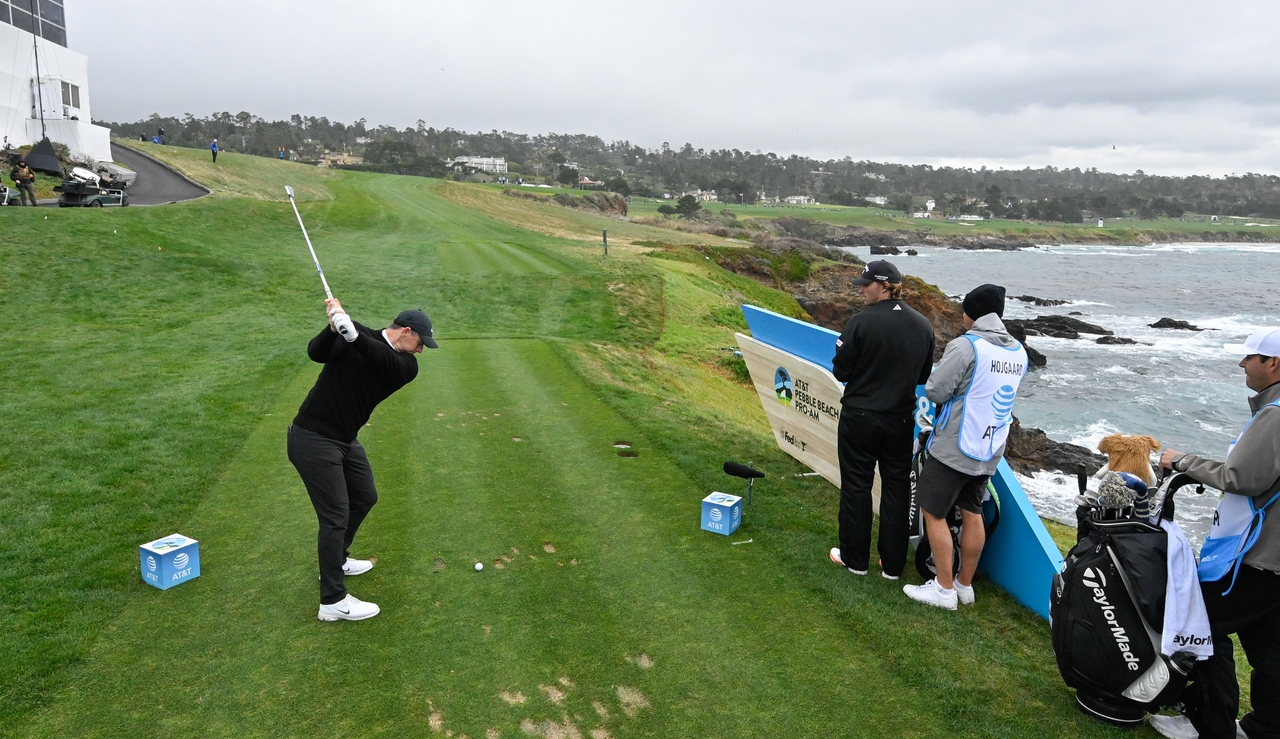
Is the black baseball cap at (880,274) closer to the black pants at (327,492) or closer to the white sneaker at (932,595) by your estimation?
the white sneaker at (932,595)

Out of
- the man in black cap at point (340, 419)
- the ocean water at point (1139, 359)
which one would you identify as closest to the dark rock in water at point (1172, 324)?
the ocean water at point (1139, 359)

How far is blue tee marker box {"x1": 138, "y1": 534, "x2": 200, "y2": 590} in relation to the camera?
556cm

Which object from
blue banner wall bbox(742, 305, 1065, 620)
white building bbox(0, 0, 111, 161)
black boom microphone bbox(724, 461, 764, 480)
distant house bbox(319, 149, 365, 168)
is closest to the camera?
blue banner wall bbox(742, 305, 1065, 620)

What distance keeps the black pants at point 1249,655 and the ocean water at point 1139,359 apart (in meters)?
13.3

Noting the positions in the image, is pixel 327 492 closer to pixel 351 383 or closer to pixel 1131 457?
pixel 351 383

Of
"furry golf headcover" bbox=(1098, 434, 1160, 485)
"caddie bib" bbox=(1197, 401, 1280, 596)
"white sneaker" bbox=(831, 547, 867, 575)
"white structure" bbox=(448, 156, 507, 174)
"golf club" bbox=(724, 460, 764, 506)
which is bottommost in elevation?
"white sneaker" bbox=(831, 547, 867, 575)

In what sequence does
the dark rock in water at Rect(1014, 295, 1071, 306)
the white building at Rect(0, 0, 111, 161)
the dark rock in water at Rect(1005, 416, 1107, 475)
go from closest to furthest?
the dark rock in water at Rect(1005, 416, 1107, 475) < the white building at Rect(0, 0, 111, 161) < the dark rock in water at Rect(1014, 295, 1071, 306)

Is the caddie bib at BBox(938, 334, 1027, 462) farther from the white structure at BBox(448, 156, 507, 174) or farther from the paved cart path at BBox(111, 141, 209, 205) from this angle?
the white structure at BBox(448, 156, 507, 174)

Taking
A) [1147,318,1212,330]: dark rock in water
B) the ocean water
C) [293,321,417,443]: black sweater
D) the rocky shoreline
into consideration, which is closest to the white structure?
the rocky shoreline

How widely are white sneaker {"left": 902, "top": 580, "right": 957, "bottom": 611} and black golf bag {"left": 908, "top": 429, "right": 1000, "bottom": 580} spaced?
14 cm

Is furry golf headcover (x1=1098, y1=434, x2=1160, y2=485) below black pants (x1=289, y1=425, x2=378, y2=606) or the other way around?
the other way around

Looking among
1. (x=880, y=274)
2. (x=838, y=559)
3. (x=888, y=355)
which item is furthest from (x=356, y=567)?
(x=880, y=274)

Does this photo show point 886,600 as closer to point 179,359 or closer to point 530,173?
point 179,359

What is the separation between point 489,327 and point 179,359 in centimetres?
735
